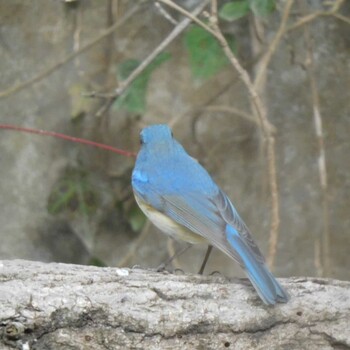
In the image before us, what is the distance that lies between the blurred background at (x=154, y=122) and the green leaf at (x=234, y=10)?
37 cm

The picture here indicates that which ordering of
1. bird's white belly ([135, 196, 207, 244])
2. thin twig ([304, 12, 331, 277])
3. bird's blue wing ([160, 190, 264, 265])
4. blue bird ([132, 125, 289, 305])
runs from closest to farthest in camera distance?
blue bird ([132, 125, 289, 305]) → bird's blue wing ([160, 190, 264, 265]) → bird's white belly ([135, 196, 207, 244]) → thin twig ([304, 12, 331, 277])

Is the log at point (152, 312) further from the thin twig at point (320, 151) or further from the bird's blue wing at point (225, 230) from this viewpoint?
the thin twig at point (320, 151)

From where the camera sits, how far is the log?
3.01 meters

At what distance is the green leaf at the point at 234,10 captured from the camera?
4.54m

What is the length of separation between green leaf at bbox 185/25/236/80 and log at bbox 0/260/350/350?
1483mm

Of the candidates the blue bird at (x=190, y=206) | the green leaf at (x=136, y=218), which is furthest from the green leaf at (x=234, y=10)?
the green leaf at (x=136, y=218)

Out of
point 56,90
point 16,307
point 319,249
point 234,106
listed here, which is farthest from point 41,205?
point 16,307

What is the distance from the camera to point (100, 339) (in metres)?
3.03

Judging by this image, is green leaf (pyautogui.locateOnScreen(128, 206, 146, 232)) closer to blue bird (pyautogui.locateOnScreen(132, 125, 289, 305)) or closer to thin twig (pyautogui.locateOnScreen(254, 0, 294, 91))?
thin twig (pyautogui.locateOnScreen(254, 0, 294, 91))

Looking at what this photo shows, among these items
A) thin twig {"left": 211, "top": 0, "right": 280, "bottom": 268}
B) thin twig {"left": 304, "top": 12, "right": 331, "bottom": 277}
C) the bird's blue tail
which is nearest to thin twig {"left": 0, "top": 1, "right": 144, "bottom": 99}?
thin twig {"left": 211, "top": 0, "right": 280, "bottom": 268}

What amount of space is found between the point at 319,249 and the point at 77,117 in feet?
4.26

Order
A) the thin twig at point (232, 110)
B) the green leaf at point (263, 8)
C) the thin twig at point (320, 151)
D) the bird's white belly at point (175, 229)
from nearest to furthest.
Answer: the bird's white belly at point (175, 229)
the green leaf at point (263, 8)
the thin twig at point (320, 151)
the thin twig at point (232, 110)

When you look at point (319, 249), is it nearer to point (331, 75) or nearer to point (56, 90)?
point (331, 75)

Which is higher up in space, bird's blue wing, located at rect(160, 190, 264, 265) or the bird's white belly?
bird's blue wing, located at rect(160, 190, 264, 265)
